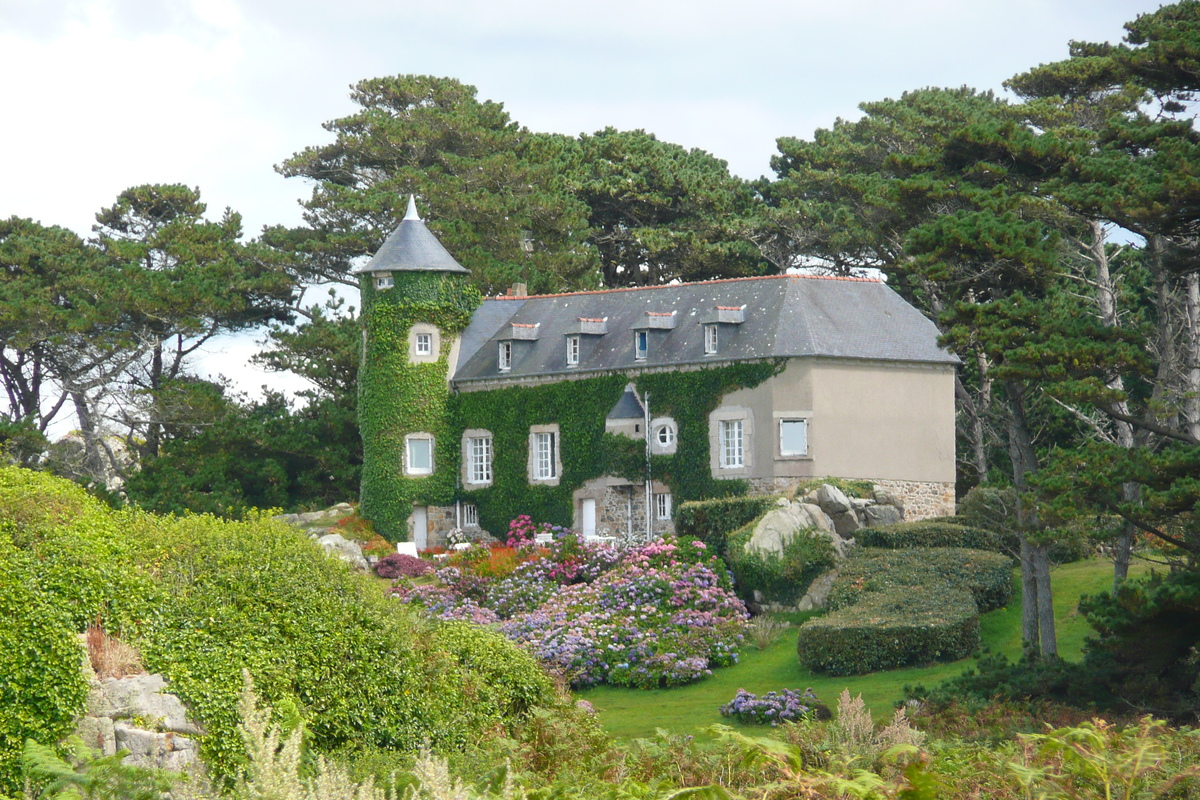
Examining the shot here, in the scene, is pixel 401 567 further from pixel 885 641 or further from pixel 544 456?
pixel 885 641

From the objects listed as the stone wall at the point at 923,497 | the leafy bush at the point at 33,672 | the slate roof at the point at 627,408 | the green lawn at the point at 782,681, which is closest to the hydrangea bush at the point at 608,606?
the green lawn at the point at 782,681

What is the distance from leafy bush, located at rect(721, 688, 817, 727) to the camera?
22438 mm

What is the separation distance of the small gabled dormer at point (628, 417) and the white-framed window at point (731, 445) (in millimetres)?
2164

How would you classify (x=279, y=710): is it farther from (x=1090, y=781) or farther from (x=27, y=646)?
(x=1090, y=781)

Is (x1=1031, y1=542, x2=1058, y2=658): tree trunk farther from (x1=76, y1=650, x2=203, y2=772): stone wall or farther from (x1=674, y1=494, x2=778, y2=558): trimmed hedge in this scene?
(x1=76, y1=650, x2=203, y2=772): stone wall

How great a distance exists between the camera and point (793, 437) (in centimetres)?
3619

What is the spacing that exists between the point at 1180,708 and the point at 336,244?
3452 cm

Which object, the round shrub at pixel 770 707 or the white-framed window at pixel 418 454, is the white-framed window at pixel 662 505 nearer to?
the white-framed window at pixel 418 454

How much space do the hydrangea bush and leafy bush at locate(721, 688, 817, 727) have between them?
3.66 m

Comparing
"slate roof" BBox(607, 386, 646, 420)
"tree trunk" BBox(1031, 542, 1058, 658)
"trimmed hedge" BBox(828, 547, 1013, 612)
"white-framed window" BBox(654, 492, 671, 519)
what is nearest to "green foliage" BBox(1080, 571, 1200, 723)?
"tree trunk" BBox(1031, 542, 1058, 658)

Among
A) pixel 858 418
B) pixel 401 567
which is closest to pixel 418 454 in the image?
pixel 401 567

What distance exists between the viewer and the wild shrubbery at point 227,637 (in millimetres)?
13938

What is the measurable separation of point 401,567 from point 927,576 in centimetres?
1297

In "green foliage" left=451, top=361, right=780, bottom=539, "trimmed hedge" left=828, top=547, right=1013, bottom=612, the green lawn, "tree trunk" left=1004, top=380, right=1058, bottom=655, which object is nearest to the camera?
the green lawn
